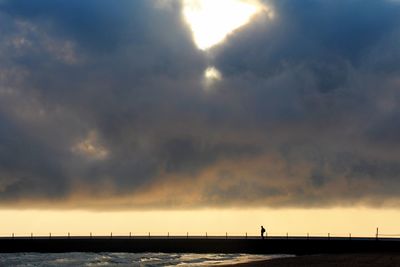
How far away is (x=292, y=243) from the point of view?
308 feet

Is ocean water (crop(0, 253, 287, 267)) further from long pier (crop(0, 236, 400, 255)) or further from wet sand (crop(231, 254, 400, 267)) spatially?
wet sand (crop(231, 254, 400, 267))

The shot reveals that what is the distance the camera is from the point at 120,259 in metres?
92.9

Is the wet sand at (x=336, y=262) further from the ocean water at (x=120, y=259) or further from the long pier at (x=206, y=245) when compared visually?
the long pier at (x=206, y=245)

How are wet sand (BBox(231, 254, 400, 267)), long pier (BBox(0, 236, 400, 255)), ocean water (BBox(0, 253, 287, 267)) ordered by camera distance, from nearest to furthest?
wet sand (BBox(231, 254, 400, 267)) < ocean water (BBox(0, 253, 287, 267)) < long pier (BBox(0, 236, 400, 255))

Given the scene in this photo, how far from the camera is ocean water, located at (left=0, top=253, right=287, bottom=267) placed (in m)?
86.1

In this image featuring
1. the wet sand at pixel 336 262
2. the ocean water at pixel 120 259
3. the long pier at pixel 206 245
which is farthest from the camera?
the long pier at pixel 206 245

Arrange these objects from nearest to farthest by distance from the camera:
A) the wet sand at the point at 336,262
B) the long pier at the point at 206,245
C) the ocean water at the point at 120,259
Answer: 1. the wet sand at the point at 336,262
2. the ocean water at the point at 120,259
3. the long pier at the point at 206,245

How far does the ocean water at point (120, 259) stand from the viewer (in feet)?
283

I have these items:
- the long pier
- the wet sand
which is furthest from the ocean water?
the wet sand

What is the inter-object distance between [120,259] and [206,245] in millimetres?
12253

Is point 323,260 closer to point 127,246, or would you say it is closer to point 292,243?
point 292,243

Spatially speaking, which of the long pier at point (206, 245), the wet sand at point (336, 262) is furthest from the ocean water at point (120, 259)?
the wet sand at point (336, 262)

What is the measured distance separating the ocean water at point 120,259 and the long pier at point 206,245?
3.10ft

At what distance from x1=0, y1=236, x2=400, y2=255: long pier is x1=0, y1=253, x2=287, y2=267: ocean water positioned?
95cm
